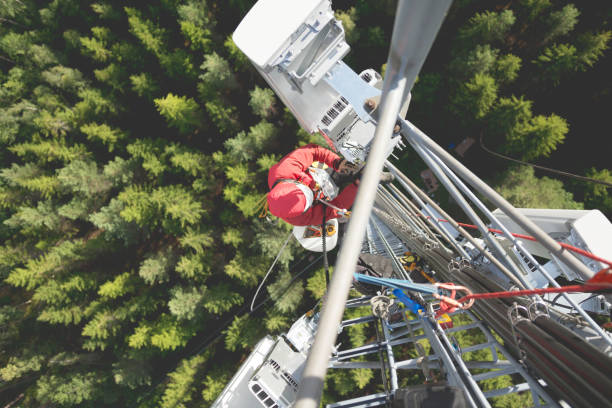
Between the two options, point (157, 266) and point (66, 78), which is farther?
point (66, 78)

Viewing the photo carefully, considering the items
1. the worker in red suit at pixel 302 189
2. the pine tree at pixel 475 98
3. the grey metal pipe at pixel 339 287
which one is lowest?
the grey metal pipe at pixel 339 287

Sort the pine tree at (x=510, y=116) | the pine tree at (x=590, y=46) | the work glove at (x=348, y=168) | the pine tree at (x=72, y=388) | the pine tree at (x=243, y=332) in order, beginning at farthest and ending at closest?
the pine tree at (x=72, y=388), the pine tree at (x=243, y=332), the pine tree at (x=510, y=116), the pine tree at (x=590, y=46), the work glove at (x=348, y=168)

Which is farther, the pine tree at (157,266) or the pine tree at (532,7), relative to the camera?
the pine tree at (157,266)

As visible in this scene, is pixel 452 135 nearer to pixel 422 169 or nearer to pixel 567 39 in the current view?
pixel 422 169

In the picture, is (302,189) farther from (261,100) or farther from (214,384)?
(214,384)

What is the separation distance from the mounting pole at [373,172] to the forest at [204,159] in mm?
5943

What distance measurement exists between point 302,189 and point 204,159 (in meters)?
6.12

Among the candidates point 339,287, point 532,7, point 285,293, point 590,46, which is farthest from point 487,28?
point 339,287

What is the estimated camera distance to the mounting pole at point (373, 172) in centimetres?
72

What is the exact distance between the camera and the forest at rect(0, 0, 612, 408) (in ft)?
22.4

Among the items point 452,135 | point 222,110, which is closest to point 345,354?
point 222,110

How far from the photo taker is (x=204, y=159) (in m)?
7.77

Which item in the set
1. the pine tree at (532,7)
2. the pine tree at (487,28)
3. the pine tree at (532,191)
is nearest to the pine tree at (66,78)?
the pine tree at (487,28)

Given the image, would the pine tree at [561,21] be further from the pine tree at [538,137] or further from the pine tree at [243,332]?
the pine tree at [243,332]
